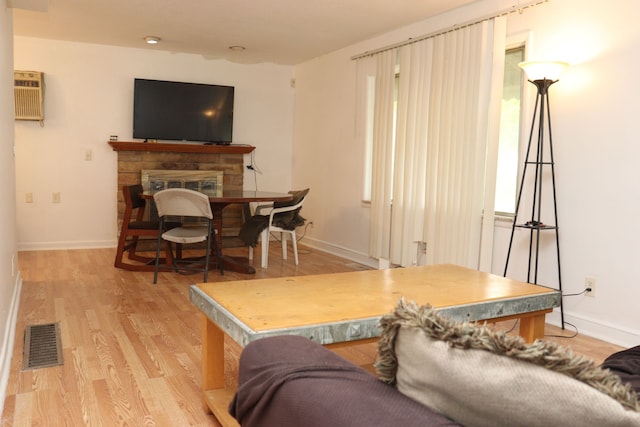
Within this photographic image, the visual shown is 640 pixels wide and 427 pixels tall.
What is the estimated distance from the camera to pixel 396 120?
4.89 meters

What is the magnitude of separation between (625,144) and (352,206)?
3.01 meters

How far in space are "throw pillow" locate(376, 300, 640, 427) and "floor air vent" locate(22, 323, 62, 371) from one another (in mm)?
2228

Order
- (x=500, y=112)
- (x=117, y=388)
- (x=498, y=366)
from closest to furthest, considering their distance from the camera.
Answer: (x=498, y=366) < (x=117, y=388) < (x=500, y=112)

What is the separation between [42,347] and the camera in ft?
9.26

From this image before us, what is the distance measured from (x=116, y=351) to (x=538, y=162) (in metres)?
2.79

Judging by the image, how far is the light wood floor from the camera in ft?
Result: 7.01

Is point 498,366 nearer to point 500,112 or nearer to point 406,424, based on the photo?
point 406,424

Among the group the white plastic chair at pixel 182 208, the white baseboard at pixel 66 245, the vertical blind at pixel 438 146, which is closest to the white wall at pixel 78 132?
the white baseboard at pixel 66 245

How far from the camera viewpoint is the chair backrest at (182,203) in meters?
4.14

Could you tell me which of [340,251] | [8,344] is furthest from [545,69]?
[8,344]

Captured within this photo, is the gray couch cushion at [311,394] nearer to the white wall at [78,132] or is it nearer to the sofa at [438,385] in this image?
the sofa at [438,385]

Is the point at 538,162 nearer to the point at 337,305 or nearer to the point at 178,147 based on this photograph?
the point at 337,305

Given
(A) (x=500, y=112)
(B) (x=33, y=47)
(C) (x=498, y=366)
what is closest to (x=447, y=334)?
(C) (x=498, y=366)

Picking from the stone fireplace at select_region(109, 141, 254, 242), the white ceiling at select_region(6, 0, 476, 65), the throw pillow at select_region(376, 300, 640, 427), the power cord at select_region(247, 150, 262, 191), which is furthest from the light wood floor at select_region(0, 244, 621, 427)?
the power cord at select_region(247, 150, 262, 191)
